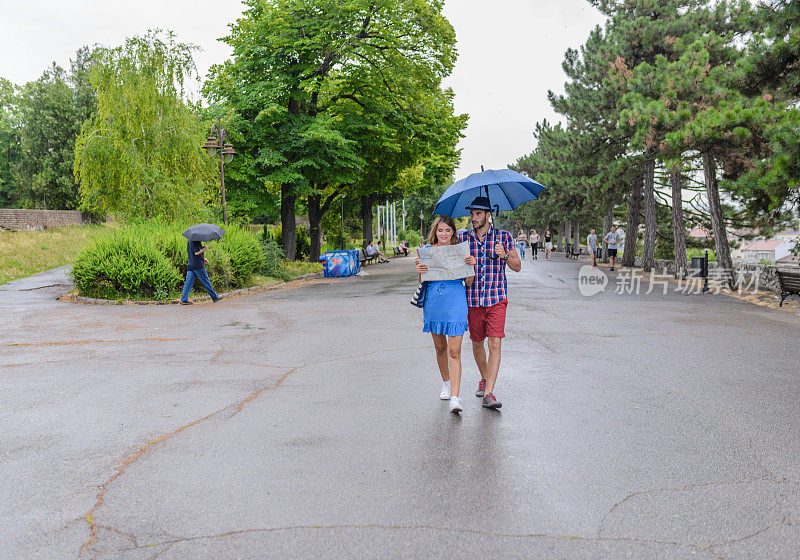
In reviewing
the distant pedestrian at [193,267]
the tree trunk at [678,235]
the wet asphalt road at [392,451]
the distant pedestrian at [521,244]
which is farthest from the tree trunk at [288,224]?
the wet asphalt road at [392,451]

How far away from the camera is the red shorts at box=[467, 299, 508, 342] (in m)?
5.40

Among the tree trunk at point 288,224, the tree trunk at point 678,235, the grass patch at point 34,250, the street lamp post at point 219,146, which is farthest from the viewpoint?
the tree trunk at point 288,224

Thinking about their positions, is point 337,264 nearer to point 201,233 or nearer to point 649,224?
point 201,233

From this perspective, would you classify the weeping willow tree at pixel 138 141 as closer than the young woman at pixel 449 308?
No

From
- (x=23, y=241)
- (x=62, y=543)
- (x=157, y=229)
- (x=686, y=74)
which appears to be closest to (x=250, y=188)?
(x=157, y=229)

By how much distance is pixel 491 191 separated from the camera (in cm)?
604

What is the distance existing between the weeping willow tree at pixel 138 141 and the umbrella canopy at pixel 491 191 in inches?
616

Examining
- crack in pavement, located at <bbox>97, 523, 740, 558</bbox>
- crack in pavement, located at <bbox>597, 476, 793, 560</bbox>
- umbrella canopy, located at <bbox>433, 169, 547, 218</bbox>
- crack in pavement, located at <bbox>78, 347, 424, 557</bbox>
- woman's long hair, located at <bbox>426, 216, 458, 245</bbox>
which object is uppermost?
umbrella canopy, located at <bbox>433, 169, 547, 218</bbox>

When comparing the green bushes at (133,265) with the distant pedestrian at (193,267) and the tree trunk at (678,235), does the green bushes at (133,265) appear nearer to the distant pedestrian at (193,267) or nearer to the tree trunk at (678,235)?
the distant pedestrian at (193,267)

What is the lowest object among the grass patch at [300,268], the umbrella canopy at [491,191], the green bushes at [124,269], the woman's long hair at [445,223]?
the grass patch at [300,268]

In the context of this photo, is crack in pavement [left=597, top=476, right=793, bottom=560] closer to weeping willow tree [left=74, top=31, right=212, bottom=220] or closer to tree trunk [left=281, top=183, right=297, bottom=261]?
weeping willow tree [left=74, top=31, right=212, bottom=220]

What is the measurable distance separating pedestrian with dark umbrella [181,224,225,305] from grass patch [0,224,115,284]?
30.4 ft

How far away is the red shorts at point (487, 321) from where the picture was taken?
17.7ft

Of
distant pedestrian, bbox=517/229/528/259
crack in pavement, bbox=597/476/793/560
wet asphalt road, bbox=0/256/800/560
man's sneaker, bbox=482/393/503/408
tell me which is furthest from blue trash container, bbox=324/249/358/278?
crack in pavement, bbox=597/476/793/560
